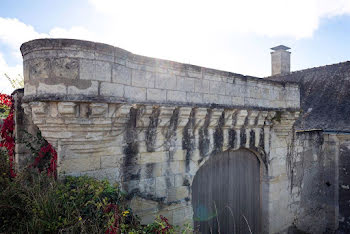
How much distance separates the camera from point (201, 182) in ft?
16.3

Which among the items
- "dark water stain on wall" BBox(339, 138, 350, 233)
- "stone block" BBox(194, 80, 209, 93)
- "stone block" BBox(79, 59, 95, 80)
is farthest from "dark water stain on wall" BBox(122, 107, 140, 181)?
"dark water stain on wall" BBox(339, 138, 350, 233)

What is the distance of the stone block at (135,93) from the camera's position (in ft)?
11.4

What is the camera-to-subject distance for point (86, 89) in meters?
3.09

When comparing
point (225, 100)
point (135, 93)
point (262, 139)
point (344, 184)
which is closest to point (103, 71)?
point (135, 93)

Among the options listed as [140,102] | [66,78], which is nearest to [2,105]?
[66,78]

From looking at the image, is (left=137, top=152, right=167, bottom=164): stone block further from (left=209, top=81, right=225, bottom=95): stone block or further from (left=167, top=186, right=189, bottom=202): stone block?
(left=209, top=81, right=225, bottom=95): stone block

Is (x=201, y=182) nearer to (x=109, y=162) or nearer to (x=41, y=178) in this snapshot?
(x=109, y=162)

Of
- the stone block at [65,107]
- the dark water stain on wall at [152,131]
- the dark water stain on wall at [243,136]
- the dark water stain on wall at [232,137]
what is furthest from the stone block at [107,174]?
the dark water stain on wall at [243,136]

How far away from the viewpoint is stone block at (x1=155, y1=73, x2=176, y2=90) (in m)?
3.85

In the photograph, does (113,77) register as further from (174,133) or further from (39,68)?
(174,133)

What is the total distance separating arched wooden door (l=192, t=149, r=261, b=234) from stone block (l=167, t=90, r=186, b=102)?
161 centimetres

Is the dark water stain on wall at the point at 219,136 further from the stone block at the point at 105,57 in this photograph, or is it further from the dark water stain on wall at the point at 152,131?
the stone block at the point at 105,57

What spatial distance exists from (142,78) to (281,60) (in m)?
12.0

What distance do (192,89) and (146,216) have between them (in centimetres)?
219
